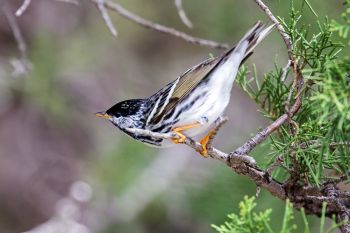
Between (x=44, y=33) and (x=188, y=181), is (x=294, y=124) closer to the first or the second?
(x=188, y=181)

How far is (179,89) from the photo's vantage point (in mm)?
2771

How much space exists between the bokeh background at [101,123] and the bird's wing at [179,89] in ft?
2.47

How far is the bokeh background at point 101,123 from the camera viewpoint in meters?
4.06

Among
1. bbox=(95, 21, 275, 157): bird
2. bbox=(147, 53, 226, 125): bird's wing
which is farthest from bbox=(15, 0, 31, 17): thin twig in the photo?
bbox=(147, 53, 226, 125): bird's wing

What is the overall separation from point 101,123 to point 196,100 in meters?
2.55

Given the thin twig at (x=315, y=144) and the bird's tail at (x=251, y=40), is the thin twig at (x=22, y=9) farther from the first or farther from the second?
the thin twig at (x=315, y=144)

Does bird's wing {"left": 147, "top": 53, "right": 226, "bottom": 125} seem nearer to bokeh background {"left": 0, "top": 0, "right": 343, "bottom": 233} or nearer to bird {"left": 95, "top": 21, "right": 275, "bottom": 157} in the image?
bird {"left": 95, "top": 21, "right": 275, "bottom": 157}

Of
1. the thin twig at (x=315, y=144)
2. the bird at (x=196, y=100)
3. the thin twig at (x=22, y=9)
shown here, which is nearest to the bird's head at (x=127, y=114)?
the bird at (x=196, y=100)

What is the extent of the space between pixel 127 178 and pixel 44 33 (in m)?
1.14

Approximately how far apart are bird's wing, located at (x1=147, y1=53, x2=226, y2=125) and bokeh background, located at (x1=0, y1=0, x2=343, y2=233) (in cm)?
75

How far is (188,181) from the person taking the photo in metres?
3.88

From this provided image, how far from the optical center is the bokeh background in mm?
4059

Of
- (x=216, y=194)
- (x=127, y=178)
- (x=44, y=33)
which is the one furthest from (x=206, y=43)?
(x=44, y=33)

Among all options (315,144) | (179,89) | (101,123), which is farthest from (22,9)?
(101,123)
